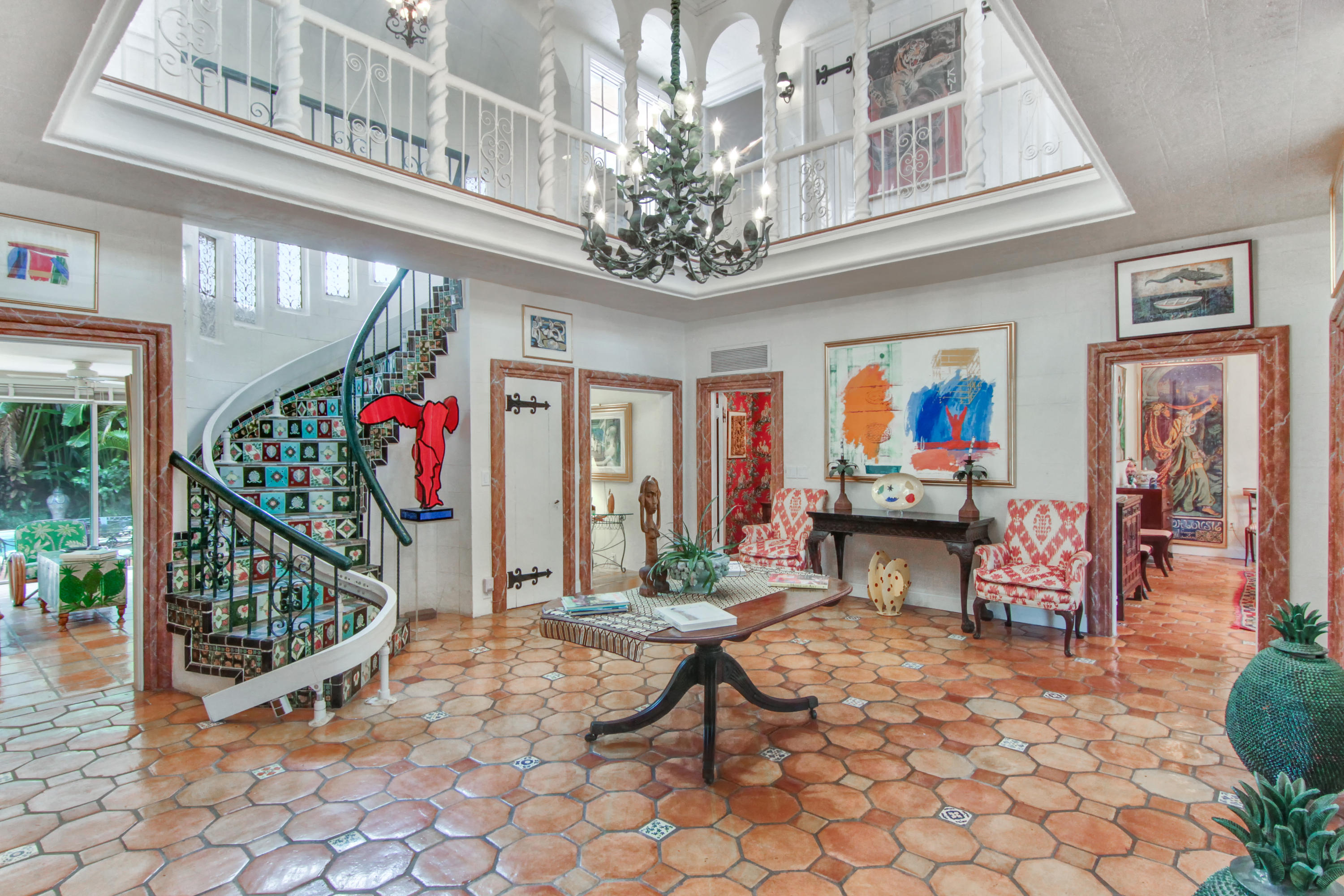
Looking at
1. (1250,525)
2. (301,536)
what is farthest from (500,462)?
(1250,525)

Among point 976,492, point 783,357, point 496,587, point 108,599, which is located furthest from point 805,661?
point 108,599

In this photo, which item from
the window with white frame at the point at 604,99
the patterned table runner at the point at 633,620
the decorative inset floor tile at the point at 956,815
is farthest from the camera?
the window with white frame at the point at 604,99

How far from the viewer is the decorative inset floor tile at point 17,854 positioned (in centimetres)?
226

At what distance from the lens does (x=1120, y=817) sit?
2459mm

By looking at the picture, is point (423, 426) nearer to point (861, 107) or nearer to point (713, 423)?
point (713, 423)

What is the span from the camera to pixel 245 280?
21.3 ft

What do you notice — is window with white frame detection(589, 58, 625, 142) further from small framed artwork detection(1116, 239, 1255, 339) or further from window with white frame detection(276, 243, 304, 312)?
small framed artwork detection(1116, 239, 1255, 339)

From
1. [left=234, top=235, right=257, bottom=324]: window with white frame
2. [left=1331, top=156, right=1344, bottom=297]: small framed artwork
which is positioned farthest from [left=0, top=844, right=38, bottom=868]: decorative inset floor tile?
[left=1331, top=156, right=1344, bottom=297]: small framed artwork

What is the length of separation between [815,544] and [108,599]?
6.14 metres

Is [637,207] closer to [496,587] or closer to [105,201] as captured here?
[105,201]

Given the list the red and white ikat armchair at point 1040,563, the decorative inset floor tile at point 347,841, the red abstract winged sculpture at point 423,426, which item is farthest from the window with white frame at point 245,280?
the red and white ikat armchair at point 1040,563

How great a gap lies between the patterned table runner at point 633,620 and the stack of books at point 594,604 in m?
0.03

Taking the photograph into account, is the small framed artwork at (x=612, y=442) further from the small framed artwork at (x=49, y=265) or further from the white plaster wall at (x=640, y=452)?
the small framed artwork at (x=49, y=265)

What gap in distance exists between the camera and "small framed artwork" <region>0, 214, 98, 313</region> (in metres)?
3.37
